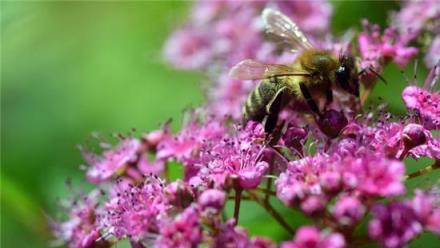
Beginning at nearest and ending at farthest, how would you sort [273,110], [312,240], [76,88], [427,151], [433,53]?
[312,240] → [427,151] → [273,110] → [433,53] → [76,88]

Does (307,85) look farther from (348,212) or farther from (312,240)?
(312,240)

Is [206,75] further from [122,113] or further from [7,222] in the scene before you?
[7,222]

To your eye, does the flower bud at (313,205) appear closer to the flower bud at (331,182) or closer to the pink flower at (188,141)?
the flower bud at (331,182)

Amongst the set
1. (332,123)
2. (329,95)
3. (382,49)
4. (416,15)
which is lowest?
(332,123)

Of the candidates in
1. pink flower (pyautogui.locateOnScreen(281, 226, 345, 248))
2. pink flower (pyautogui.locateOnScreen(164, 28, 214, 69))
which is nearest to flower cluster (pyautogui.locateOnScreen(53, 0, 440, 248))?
pink flower (pyautogui.locateOnScreen(281, 226, 345, 248))

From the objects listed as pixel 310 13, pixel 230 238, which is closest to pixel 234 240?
pixel 230 238

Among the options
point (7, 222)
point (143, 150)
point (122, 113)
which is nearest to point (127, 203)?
point (143, 150)
